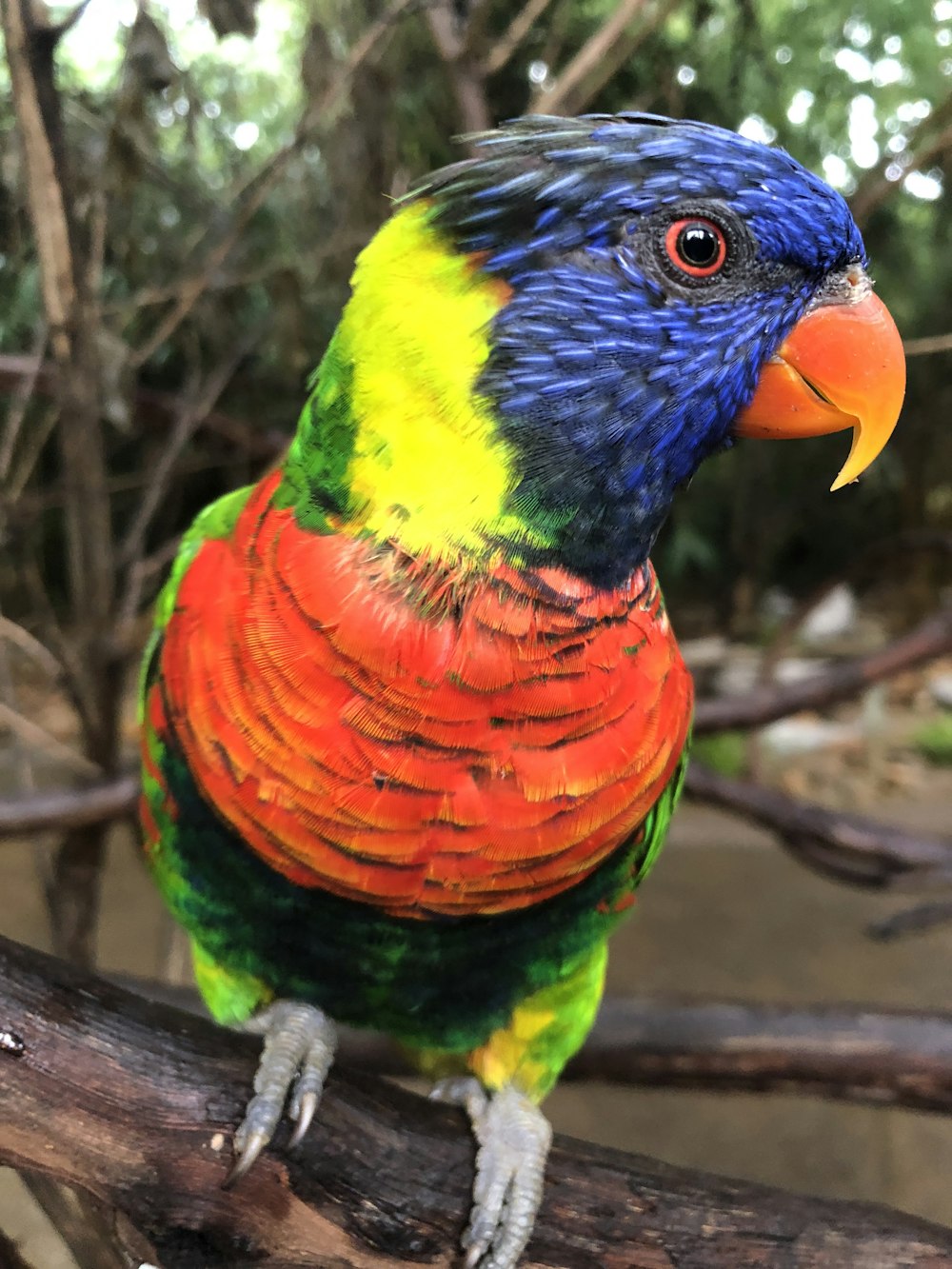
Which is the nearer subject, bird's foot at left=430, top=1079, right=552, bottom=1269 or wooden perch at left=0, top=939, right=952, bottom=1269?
wooden perch at left=0, top=939, right=952, bottom=1269

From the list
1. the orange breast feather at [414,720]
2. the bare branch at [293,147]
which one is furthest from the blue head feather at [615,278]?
the bare branch at [293,147]

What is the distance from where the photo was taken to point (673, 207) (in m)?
0.71

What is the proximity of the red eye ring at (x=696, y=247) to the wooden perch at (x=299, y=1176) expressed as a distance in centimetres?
79

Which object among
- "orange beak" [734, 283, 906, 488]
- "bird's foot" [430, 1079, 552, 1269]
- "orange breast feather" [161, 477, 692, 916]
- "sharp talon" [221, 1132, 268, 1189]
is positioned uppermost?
"orange beak" [734, 283, 906, 488]

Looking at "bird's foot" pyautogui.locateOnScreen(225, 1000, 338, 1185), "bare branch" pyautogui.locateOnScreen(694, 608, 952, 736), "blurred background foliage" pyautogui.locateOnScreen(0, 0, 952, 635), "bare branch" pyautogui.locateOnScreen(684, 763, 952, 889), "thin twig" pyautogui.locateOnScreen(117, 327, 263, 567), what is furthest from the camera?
"bare branch" pyautogui.locateOnScreen(694, 608, 952, 736)

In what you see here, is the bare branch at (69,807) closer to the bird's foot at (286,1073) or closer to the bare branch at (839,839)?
the bird's foot at (286,1073)

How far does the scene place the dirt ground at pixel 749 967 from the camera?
2.28m

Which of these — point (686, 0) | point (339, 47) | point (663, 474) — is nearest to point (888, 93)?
point (686, 0)

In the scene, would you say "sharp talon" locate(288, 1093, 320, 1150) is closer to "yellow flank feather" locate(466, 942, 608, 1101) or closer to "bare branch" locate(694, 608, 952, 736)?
"yellow flank feather" locate(466, 942, 608, 1101)

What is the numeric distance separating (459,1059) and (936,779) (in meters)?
3.34

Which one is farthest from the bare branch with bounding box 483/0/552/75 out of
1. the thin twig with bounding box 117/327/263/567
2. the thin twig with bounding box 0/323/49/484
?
the thin twig with bounding box 0/323/49/484

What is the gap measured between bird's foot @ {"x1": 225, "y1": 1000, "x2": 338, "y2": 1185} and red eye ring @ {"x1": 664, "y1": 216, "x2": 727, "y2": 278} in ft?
2.71

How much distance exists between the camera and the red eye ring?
72 centimetres

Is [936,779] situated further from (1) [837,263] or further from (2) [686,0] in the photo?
(1) [837,263]
